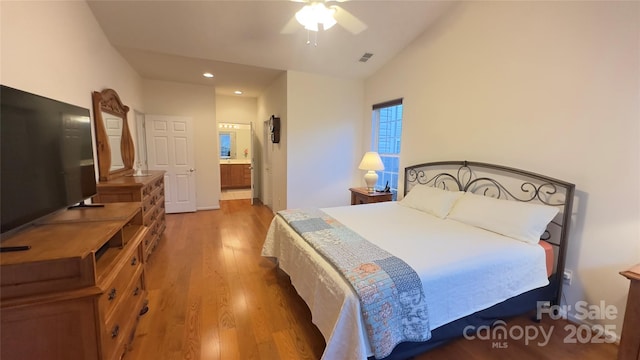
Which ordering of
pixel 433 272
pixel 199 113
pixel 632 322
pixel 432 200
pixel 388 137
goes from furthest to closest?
pixel 199 113
pixel 388 137
pixel 432 200
pixel 433 272
pixel 632 322

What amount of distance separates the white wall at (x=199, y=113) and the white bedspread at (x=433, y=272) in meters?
3.82

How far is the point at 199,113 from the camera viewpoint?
5.48m

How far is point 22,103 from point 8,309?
97cm

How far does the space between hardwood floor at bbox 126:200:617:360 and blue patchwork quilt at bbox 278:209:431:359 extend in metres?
0.25

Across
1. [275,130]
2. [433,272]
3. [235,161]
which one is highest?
[275,130]

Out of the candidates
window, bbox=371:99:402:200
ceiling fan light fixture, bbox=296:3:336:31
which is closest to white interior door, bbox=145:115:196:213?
window, bbox=371:99:402:200

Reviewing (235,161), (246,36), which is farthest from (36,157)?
(235,161)

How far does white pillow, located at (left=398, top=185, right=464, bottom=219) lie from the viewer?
288cm

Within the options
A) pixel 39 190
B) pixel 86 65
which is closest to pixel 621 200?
pixel 39 190

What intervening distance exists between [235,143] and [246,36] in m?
5.71

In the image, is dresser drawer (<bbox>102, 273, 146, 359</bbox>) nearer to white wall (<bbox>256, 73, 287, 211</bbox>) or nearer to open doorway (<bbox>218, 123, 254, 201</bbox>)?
white wall (<bbox>256, 73, 287, 211</bbox>)

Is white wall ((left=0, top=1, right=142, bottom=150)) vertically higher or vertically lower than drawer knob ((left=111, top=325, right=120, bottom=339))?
Answer: higher

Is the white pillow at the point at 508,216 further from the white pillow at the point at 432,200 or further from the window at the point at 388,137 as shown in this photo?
the window at the point at 388,137

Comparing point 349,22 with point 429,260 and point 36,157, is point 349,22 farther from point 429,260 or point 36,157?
point 36,157
